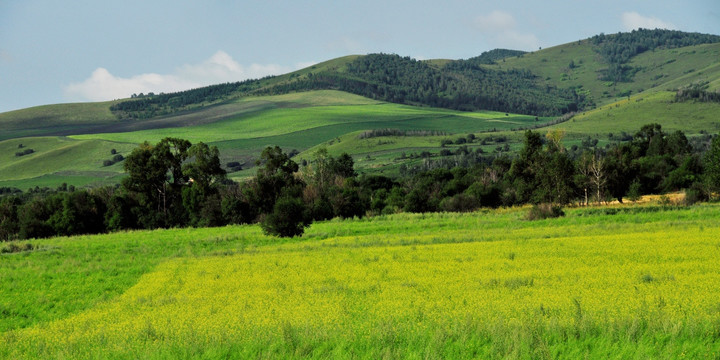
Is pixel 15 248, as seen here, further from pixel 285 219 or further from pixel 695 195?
pixel 695 195

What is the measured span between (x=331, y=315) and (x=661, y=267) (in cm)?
1326

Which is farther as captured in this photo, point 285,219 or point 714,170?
point 714,170

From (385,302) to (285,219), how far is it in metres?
33.2

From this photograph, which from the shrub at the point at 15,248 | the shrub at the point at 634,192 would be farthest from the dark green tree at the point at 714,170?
the shrub at the point at 15,248

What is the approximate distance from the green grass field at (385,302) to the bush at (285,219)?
36.0ft

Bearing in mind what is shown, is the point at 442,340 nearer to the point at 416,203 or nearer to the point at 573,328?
the point at 573,328

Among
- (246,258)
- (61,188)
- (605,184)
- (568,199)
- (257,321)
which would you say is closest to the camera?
(257,321)

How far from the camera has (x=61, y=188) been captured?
6270 inches

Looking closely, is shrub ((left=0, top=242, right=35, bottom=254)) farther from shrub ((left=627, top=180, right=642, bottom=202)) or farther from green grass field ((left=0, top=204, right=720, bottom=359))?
shrub ((left=627, top=180, right=642, bottom=202))

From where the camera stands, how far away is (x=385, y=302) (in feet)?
60.9

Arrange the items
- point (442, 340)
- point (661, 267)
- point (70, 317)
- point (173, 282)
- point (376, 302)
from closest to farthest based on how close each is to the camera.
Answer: point (442, 340) → point (376, 302) → point (70, 317) → point (661, 267) → point (173, 282)

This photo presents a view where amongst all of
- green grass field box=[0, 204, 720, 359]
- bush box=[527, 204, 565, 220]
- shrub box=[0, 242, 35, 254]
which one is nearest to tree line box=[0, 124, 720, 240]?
bush box=[527, 204, 565, 220]

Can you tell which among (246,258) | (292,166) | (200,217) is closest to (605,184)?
(292,166)

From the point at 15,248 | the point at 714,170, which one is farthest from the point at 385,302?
the point at 714,170
